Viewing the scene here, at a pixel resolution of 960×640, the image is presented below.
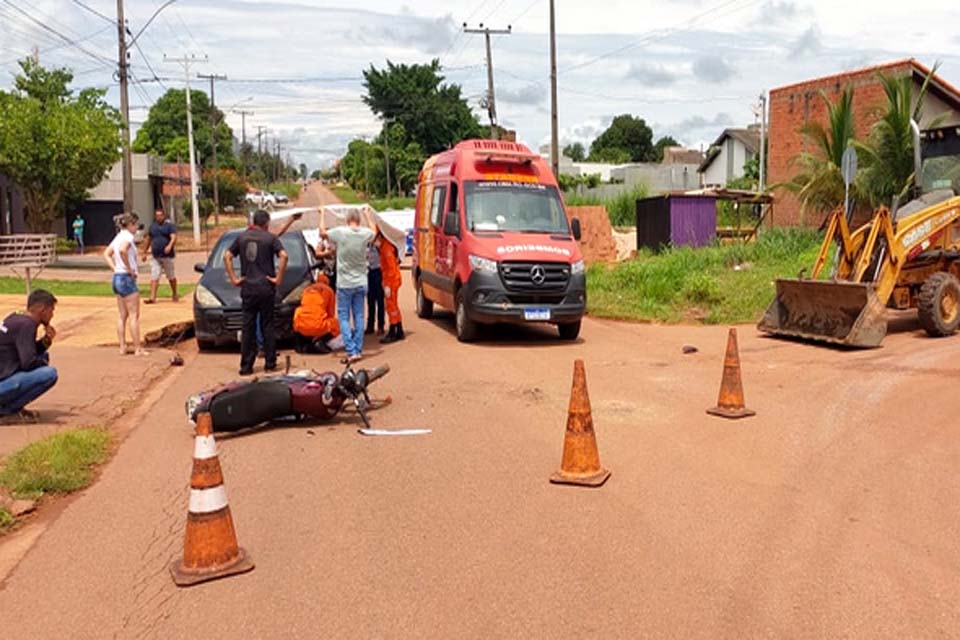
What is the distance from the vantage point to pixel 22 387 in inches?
306

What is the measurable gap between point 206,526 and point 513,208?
9476 millimetres

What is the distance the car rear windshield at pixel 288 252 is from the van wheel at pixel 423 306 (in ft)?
10.9

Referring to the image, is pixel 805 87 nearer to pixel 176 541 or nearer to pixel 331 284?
pixel 331 284

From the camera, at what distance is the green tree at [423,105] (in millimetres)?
82875

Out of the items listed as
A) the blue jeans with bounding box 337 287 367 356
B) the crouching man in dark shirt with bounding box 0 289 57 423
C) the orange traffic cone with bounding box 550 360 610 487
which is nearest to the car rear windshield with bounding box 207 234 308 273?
the blue jeans with bounding box 337 287 367 356

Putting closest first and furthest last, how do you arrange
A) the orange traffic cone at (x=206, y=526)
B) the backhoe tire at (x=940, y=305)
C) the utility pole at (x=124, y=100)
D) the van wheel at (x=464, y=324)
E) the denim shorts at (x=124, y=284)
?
the orange traffic cone at (x=206, y=526)
the denim shorts at (x=124, y=284)
the backhoe tire at (x=940, y=305)
the van wheel at (x=464, y=324)
the utility pole at (x=124, y=100)

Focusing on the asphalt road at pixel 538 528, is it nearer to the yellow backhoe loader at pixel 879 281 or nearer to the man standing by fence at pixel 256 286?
the man standing by fence at pixel 256 286

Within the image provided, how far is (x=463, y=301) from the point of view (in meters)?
12.7

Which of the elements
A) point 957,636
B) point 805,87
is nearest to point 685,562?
point 957,636

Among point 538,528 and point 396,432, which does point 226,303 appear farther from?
point 538,528

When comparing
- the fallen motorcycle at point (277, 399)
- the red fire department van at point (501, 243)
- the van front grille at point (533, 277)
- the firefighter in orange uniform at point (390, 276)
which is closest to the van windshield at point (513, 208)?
the red fire department van at point (501, 243)

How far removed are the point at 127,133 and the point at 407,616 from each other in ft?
99.0

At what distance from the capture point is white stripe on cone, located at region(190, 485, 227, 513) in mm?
4652

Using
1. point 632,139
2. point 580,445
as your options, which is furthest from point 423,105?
point 580,445
